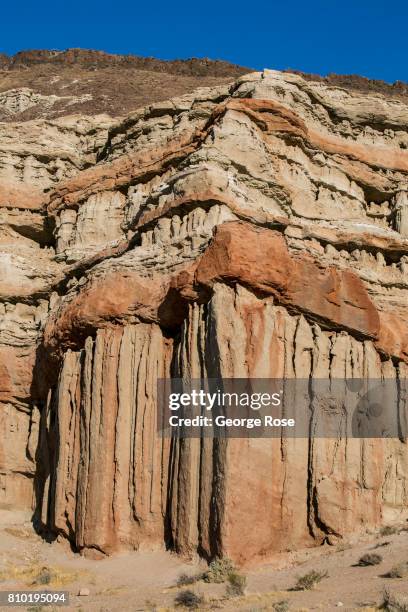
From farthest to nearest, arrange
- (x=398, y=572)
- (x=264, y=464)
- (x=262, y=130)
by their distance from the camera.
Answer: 1. (x=262, y=130)
2. (x=264, y=464)
3. (x=398, y=572)

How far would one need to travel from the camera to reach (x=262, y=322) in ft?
70.3

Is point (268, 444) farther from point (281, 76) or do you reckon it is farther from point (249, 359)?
point (281, 76)

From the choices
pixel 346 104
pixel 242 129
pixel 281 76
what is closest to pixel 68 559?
pixel 242 129

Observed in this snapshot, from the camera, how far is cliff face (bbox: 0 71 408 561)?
21016mm

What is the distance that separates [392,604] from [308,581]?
340 cm

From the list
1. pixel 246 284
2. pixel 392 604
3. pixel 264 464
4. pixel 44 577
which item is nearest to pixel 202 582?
pixel 264 464

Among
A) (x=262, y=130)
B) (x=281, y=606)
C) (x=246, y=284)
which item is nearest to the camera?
(x=281, y=606)

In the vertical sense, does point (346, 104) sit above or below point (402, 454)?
above

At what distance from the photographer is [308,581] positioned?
16.9 meters

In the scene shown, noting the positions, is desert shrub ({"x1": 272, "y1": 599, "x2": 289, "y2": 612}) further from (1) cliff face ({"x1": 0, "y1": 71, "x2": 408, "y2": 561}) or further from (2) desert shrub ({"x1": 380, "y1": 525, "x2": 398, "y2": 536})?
(2) desert shrub ({"x1": 380, "y1": 525, "x2": 398, "y2": 536})

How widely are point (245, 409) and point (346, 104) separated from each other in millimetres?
21628

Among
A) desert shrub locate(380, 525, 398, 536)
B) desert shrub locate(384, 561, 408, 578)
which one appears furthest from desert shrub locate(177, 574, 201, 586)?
desert shrub locate(380, 525, 398, 536)

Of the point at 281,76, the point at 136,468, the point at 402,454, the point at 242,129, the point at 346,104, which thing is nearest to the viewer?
the point at 136,468

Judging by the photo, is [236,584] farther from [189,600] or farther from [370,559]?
[370,559]
